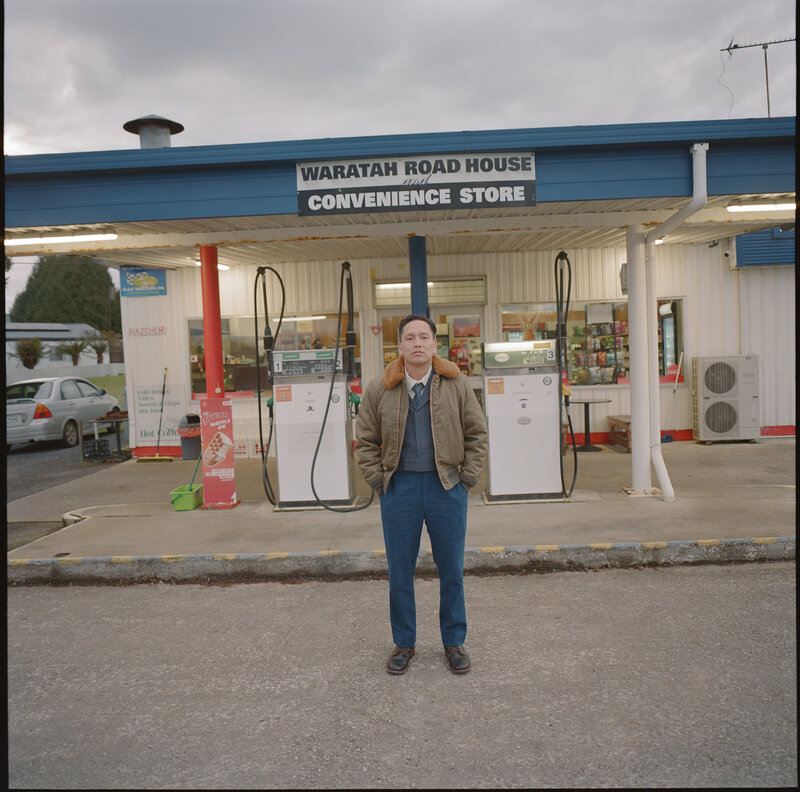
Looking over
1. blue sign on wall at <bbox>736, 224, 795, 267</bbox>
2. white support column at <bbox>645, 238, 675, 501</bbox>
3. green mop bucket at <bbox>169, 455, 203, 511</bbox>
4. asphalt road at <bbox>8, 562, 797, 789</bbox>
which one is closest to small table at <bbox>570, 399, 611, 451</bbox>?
white support column at <bbox>645, 238, 675, 501</bbox>

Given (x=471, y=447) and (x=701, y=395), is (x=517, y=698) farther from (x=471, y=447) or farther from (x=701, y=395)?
(x=701, y=395)

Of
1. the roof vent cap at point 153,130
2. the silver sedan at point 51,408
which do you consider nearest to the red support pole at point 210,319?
the roof vent cap at point 153,130

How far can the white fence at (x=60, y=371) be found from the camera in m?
31.6

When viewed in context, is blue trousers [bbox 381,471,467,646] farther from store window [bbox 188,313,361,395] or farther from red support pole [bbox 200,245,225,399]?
store window [bbox 188,313,361,395]

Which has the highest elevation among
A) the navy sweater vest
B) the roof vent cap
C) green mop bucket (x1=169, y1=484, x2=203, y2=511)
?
the roof vent cap

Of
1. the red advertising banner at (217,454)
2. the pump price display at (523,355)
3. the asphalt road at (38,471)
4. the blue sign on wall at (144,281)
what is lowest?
the asphalt road at (38,471)

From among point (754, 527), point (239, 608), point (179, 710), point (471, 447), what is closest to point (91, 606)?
point (239, 608)

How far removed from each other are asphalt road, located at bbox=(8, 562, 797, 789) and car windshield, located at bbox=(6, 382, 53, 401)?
32.7 feet

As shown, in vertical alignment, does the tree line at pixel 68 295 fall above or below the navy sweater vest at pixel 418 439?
above

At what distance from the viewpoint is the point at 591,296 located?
11.3 meters

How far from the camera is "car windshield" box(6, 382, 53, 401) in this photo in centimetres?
1418

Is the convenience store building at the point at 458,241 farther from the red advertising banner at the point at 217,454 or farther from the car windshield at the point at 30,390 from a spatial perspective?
the car windshield at the point at 30,390

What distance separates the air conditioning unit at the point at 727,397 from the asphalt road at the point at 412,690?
19.7 feet

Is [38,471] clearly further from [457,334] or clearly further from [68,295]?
[68,295]
